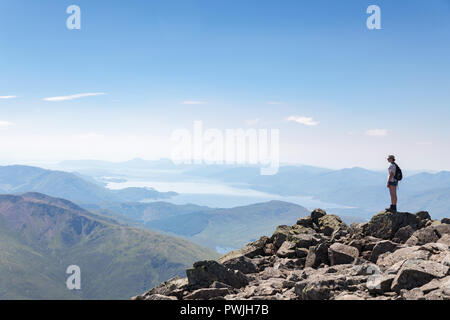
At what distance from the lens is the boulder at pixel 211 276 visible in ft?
69.3

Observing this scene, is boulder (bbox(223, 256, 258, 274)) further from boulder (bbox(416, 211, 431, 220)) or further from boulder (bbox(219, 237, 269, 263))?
boulder (bbox(416, 211, 431, 220))

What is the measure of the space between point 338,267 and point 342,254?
7.64 ft

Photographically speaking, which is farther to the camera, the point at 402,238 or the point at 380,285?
the point at 402,238

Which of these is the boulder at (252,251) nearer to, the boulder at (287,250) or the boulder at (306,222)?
the boulder at (287,250)

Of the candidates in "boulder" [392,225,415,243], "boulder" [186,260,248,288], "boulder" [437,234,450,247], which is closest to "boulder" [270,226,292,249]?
"boulder" [392,225,415,243]

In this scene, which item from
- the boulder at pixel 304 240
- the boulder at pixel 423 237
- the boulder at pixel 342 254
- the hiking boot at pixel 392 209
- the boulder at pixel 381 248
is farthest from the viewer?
the boulder at pixel 304 240

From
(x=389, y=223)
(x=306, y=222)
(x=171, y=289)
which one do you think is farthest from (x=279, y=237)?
(x=171, y=289)

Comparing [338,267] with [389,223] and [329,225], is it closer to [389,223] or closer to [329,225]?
[389,223]

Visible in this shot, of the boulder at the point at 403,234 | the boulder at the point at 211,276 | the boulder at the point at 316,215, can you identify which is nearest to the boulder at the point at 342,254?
the boulder at the point at 403,234

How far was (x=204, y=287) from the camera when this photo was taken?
20734 millimetres
